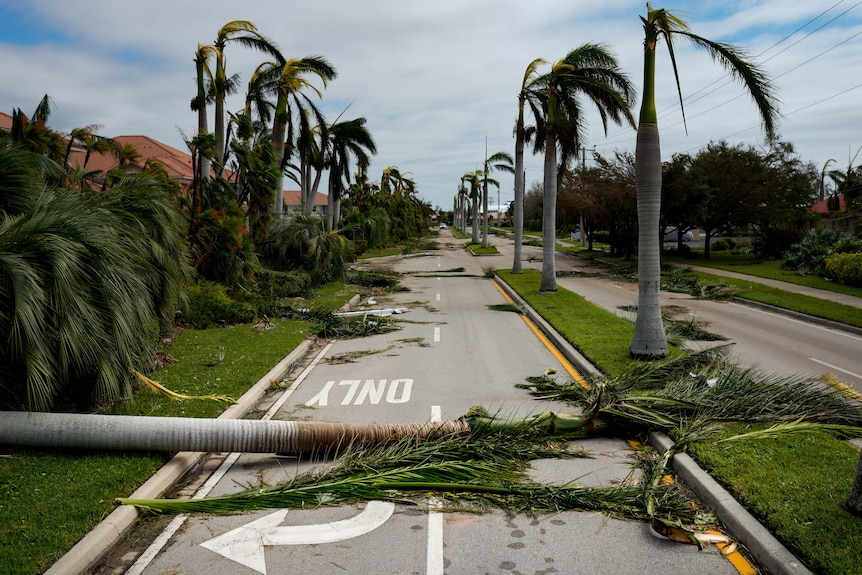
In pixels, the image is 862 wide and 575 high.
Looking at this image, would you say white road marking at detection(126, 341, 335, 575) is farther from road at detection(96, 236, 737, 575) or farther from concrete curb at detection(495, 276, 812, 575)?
concrete curb at detection(495, 276, 812, 575)

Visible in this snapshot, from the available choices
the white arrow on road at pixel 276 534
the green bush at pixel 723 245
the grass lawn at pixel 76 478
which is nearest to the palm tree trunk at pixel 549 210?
the grass lawn at pixel 76 478

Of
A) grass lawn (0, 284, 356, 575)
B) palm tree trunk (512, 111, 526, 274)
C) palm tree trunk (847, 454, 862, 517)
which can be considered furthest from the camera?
palm tree trunk (512, 111, 526, 274)

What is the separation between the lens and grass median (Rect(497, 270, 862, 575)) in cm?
465

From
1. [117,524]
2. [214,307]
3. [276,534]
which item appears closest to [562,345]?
[214,307]

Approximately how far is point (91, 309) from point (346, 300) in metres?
15.0

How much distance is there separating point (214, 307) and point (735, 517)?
1314 cm

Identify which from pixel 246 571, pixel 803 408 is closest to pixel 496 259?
pixel 803 408

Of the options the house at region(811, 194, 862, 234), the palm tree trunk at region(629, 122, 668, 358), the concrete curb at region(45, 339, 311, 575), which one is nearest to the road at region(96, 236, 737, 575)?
the concrete curb at region(45, 339, 311, 575)

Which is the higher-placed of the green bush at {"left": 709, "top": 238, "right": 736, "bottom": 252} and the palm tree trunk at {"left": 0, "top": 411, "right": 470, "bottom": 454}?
the green bush at {"left": 709, "top": 238, "right": 736, "bottom": 252}

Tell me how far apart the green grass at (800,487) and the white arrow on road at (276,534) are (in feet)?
9.92

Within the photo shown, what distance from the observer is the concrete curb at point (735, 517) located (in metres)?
4.65

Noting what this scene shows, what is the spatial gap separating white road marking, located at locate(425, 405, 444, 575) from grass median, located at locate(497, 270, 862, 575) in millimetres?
2467

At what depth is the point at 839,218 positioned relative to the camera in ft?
109

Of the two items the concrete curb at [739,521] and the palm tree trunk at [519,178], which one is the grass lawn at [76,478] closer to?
the concrete curb at [739,521]
